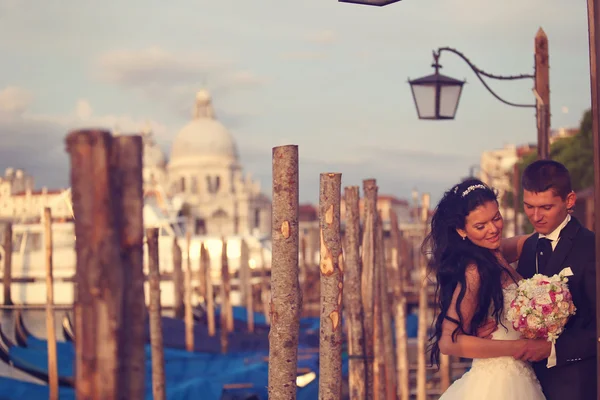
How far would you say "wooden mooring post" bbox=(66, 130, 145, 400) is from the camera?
7.89 feet

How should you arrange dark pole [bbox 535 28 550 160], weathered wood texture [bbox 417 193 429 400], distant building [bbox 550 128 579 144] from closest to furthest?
dark pole [bbox 535 28 550 160], weathered wood texture [bbox 417 193 429 400], distant building [bbox 550 128 579 144]

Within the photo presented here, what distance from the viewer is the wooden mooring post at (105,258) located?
2.40 m

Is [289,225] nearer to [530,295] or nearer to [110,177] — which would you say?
[530,295]

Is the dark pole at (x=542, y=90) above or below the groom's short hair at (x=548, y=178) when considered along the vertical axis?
above

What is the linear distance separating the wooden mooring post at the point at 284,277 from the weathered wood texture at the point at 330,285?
1004 mm

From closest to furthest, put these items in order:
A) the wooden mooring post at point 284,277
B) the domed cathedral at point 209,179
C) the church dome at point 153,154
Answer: the wooden mooring post at point 284,277 → the domed cathedral at point 209,179 → the church dome at point 153,154

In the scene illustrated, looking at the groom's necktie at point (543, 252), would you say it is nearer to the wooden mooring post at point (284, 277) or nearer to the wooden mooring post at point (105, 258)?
the wooden mooring post at point (284, 277)

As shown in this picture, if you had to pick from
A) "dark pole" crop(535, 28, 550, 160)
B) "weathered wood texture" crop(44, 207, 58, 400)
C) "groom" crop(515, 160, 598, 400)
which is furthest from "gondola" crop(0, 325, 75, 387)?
"groom" crop(515, 160, 598, 400)

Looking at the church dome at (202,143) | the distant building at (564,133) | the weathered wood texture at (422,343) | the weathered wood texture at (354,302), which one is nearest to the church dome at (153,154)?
the church dome at (202,143)

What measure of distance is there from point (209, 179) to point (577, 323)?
86.7m

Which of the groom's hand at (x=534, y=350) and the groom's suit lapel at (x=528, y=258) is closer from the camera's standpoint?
the groom's hand at (x=534, y=350)

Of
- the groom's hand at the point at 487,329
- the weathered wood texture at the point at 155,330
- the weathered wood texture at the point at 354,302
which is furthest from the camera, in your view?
the weathered wood texture at the point at 155,330

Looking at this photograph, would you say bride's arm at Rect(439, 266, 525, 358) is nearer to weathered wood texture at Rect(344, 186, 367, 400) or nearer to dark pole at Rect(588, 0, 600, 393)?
dark pole at Rect(588, 0, 600, 393)

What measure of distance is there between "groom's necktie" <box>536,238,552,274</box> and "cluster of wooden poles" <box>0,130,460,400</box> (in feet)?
4.58
